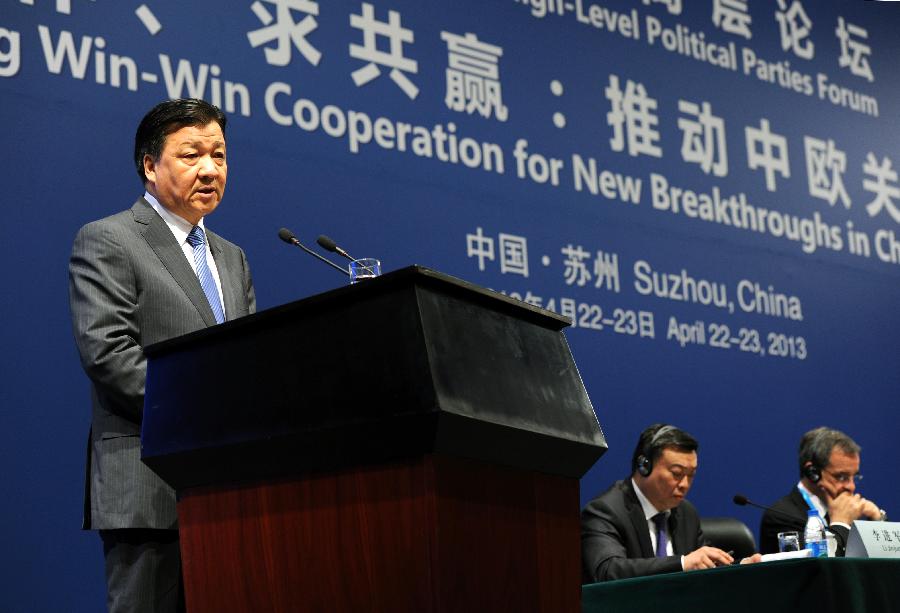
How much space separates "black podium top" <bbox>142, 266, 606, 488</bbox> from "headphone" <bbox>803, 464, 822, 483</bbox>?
3.04 metres

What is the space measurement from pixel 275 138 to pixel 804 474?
2.27 meters

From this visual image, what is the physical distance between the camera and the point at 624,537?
362 cm

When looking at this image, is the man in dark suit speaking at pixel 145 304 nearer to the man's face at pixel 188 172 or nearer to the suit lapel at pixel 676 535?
the man's face at pixel 188 172

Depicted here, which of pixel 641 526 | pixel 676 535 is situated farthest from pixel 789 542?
pixel 676 535

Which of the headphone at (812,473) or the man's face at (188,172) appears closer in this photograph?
the man's face at (188,172)

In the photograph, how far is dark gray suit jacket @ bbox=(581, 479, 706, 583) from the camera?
3391 mm

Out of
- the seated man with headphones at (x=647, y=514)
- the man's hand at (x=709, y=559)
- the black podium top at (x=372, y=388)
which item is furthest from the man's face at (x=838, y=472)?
the black podium top at (x=372, y=388)

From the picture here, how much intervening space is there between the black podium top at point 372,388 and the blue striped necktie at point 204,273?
502 mm

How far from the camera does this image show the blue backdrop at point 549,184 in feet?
9.93


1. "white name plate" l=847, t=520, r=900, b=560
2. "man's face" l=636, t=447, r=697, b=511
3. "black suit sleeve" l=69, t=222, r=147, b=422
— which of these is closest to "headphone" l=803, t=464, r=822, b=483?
"man's face" l=636, t=447, r=697, b=511

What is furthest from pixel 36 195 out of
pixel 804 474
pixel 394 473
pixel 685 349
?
pixel 804 474

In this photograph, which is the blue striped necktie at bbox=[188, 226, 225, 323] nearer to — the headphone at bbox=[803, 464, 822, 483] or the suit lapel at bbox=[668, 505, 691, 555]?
the suit lapel at bbox=[668, 505, 691, 555]

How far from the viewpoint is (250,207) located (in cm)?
340

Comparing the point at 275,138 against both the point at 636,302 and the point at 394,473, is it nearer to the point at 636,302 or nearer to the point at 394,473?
the point at 636,302
